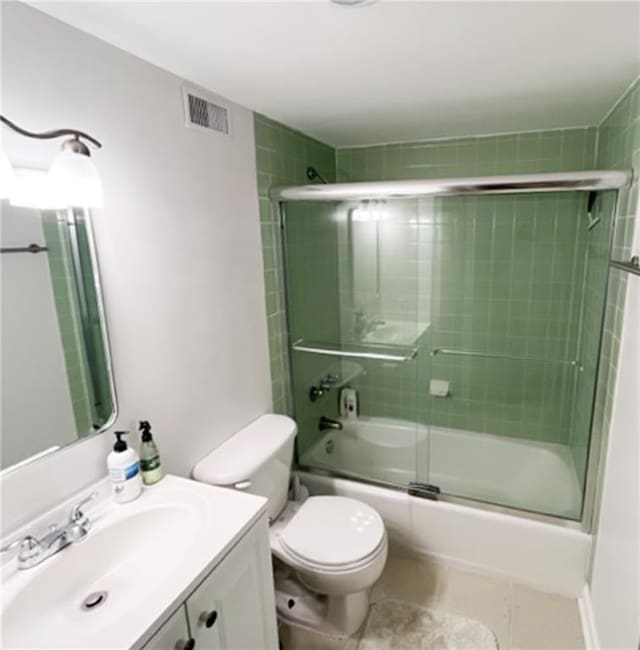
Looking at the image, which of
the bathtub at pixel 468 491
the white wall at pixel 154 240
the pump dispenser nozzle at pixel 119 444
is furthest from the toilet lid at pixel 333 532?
the pump dispenser nozzle at pixel 119 444

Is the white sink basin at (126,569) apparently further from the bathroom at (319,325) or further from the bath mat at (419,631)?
the bath mat at (419,631)

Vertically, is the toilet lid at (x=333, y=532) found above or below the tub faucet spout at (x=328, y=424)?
below

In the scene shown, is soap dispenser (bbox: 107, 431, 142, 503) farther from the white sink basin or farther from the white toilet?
the white toilet

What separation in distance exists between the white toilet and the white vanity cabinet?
0.90 feet

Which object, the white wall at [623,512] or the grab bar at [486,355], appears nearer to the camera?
the white wall at [623,512]

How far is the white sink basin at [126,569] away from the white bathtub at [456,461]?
4.09 feet

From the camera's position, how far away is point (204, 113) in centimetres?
165

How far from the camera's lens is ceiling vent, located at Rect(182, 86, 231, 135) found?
1570mm

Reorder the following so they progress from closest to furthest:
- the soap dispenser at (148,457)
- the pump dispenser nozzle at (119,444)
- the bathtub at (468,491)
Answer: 1. the pump dispenser nozzle at (119,444)
2. the soap dispenser at (148,457)
3. the bathtub at (468,491)

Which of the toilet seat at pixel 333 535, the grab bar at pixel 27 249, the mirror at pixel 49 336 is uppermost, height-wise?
the grab bar at pixel 27 249

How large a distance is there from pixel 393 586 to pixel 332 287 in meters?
1.65

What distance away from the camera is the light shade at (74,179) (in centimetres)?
109

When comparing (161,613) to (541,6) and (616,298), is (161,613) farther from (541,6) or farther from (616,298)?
(616,298)

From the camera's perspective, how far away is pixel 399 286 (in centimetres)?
269
